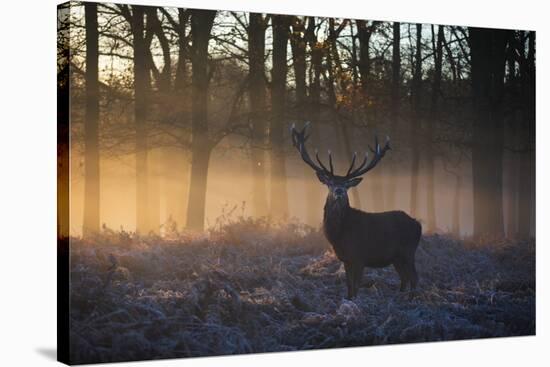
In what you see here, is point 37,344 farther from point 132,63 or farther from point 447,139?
point 447,139

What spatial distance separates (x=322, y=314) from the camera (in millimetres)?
11891

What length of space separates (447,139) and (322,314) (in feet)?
8.29

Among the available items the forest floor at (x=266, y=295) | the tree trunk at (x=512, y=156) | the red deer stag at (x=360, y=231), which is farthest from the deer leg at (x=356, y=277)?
the tree trunk at (x=512, y=156)

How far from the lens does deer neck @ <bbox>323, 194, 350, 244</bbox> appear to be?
12109mm

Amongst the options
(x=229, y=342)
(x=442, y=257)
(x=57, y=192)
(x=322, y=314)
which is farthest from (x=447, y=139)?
(x=57, y=192)

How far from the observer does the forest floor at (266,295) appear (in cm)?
1086

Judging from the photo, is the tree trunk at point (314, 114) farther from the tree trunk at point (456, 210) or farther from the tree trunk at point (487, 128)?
the tree trunk at point (487, 128)

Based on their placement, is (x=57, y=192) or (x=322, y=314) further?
(x=322, y=314)

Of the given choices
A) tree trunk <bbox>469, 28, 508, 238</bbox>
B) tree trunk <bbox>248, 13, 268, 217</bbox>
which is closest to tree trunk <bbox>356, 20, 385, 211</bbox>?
tree trunk <bbox>248, 13, 268, 217</bbox>

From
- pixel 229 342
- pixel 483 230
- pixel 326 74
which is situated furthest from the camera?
pixel 483 230

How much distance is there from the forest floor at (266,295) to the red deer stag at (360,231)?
11 cm

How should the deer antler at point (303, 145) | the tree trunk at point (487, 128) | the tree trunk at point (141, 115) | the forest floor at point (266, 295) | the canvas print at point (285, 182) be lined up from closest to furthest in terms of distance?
the forest floor at point (266, 295)
the canvas print at point (285, 182)
the tree trunk at point (141, 115)
the deer antler at point (303, 145)
the tree trunk at point (487, 128)

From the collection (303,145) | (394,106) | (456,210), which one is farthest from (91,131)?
(456,210)

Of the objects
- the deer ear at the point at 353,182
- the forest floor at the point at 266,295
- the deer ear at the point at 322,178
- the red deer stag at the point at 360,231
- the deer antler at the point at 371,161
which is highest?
the deer antler at the point at 371,161
